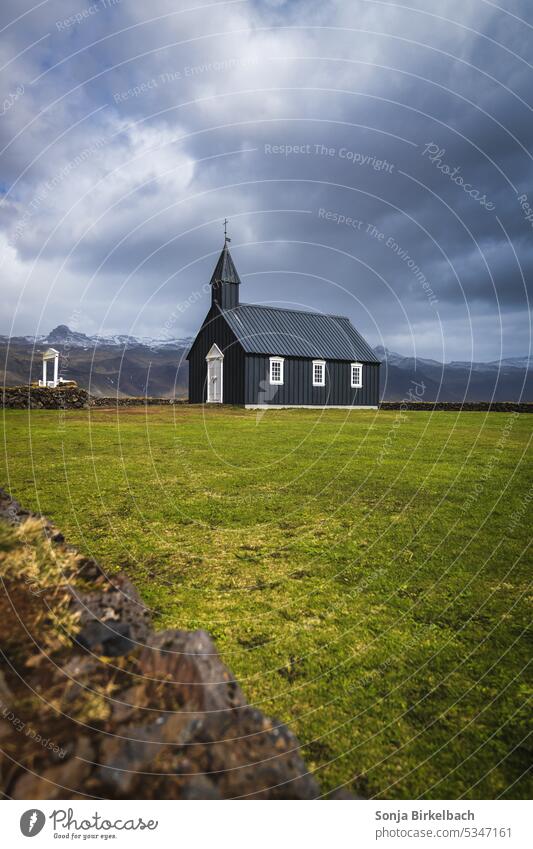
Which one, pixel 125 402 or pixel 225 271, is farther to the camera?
pixel 225 271

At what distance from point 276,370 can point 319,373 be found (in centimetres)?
464

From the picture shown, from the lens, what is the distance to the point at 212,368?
39438mm

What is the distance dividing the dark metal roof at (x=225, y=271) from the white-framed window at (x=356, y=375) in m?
13.0

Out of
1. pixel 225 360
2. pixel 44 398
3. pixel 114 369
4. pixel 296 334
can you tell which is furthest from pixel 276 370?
pixel 114 369

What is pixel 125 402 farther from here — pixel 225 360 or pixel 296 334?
pixel 296 334

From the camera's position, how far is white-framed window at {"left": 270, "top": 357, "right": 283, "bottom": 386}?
121 feet

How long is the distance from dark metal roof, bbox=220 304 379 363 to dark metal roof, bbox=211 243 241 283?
8.61 ft

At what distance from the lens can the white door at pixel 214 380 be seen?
126ft

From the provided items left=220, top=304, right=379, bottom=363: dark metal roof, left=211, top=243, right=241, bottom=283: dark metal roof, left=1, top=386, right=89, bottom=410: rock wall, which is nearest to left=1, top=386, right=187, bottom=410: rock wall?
left=1, top=386, right=89, bottom=410: rock wall

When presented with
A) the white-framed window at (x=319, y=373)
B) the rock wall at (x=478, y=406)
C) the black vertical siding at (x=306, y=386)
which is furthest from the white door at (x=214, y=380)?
the rock wall at (x=478, y=406)
